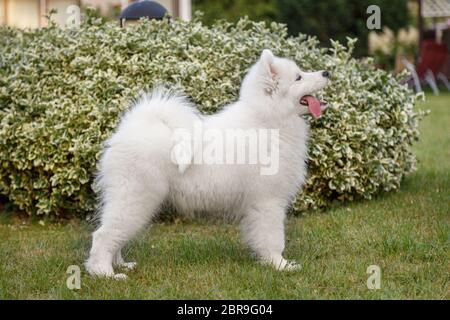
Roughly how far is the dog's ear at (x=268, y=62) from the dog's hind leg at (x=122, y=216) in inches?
36.1

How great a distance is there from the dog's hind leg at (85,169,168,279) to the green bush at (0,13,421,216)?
5.25 ft

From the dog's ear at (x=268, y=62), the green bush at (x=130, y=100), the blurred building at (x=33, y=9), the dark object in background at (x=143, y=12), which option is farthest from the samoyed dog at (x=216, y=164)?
the blurred building at (x=33, y=9)

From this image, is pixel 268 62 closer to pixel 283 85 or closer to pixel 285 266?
pixel 283 85

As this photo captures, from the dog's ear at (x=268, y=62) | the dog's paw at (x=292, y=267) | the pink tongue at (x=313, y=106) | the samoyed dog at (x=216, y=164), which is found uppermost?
the dog's ear at (x=268, y=62)

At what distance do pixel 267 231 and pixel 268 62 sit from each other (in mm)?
1028

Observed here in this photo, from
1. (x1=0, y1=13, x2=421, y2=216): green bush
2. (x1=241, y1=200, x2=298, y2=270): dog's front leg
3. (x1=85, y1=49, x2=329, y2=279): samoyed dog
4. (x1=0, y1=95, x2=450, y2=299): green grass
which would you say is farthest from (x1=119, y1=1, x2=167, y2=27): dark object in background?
(x1=241, y1=200, x2=298, y2=270): dog's front leg

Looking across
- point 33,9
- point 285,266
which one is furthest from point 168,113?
point 33,9

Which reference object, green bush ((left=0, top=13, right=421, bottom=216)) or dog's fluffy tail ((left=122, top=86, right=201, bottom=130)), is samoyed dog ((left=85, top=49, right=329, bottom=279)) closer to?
dog's fluffy tail ((left=122, top=86, right=201, bottom=130))

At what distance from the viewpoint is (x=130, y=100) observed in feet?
19.9

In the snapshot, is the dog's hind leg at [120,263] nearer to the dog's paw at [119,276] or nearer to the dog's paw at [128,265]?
the dog's paw at [128,265]

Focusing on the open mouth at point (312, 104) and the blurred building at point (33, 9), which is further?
the blurred building at point (33, 9)

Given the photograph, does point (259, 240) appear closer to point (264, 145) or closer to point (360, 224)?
point (264, 145)

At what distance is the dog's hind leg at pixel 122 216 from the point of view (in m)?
4.36
